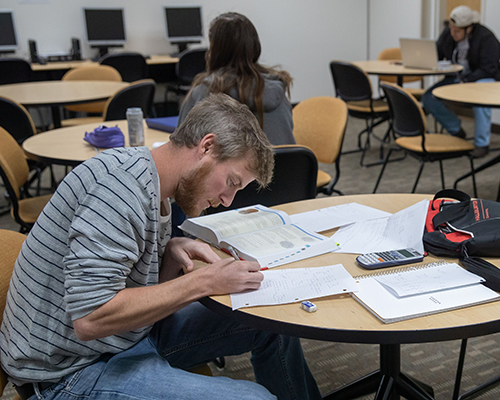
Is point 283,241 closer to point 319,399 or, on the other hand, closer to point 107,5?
point 319,399

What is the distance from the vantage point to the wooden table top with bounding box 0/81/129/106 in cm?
349

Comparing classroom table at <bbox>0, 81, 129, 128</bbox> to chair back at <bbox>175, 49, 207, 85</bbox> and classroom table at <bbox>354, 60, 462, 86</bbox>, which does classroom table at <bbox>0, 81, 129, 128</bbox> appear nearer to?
chair back at <bbox>175, 49, 207, 85</bbox>

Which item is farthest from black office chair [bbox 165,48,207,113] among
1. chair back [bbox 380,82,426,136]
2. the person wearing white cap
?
chair back [bbox 380,82,426,136]

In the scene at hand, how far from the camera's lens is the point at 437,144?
316 cm

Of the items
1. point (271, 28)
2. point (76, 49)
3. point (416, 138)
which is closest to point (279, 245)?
point (416, 138)

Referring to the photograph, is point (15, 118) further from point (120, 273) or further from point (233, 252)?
point (120, 273)

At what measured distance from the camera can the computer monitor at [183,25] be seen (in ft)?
21.0

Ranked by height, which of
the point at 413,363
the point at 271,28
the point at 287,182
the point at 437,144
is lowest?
the point at 413,363

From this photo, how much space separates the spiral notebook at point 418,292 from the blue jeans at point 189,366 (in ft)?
0.98

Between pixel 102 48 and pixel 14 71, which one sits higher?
pixel 102 48

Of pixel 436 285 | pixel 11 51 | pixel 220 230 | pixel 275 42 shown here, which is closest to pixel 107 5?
pixel 11 51

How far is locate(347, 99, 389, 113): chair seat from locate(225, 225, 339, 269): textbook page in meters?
3.29

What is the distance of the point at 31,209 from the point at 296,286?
5.63 ft

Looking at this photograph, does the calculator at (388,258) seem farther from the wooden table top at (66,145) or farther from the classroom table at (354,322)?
the wooden table top at (66,145)
